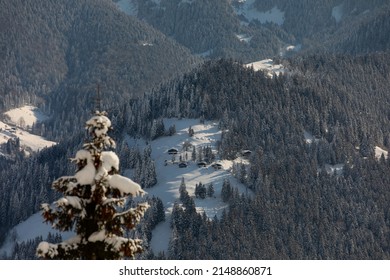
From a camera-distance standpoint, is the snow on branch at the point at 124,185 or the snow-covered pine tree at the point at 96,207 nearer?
the snow on branch at the point at 124,185

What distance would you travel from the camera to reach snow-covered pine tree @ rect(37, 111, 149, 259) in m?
30.5

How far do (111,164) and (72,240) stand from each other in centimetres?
384

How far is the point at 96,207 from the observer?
Answer: 31.0 meters

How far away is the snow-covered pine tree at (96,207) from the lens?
30.5m

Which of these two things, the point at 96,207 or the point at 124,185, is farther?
the point at 96,207

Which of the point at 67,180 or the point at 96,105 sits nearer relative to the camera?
the point at 67,180

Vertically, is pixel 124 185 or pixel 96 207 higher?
pixel 124 185

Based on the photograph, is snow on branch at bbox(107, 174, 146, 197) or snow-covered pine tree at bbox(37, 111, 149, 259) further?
snow-covered pine tree at bbox(37, 111, 149, 259)

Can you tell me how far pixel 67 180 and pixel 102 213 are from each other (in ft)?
6.88
